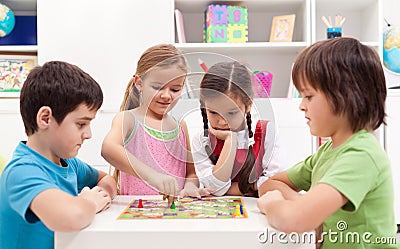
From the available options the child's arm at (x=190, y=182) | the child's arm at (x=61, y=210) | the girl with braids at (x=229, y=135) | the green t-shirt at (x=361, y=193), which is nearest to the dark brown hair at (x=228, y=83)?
the girl with braids at (x=229, y=135)

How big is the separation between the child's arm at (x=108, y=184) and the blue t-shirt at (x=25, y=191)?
79 mm

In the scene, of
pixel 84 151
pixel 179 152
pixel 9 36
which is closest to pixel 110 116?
pixel 84 151

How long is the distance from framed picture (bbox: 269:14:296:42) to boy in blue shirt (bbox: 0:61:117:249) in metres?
1.89

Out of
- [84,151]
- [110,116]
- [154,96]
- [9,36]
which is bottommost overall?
[84,151]

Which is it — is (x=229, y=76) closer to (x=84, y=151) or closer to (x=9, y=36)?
(x=84, y=151)

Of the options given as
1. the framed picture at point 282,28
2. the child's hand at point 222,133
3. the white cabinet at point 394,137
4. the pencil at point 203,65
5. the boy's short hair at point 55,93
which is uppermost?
the framed picture at point 282,28

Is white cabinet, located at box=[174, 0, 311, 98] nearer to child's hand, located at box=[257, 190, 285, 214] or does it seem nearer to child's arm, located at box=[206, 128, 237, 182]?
child's arm, located at box=[206, 128, 237, 182]

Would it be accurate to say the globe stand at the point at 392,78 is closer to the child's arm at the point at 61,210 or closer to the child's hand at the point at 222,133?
the child's hand at the point at 222,133

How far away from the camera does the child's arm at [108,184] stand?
1.22m

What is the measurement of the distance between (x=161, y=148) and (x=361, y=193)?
43 cm

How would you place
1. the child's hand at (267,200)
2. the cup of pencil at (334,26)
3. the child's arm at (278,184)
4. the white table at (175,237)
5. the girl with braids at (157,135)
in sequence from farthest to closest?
the cup of pencil at (334,26) → the child's arm at (278,184) → the girl with braids at (157,135) → the child's hand at (267,200) → the white table at (175,237)

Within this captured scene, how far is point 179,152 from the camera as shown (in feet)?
3.81

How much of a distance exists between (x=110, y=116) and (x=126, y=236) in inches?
77.0

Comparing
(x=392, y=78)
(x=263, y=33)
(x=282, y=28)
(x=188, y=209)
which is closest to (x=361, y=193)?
(x=188, y=209)
